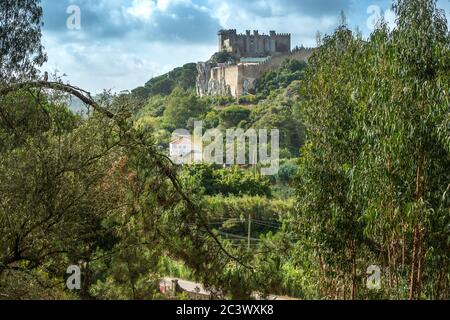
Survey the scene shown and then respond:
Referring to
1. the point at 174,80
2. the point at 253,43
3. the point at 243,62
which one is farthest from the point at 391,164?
the point at 253,43

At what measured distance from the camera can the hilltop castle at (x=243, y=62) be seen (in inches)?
1853

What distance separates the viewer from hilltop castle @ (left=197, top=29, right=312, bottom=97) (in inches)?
1853

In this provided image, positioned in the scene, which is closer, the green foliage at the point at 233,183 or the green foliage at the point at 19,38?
the green foliage at the point at 19,38

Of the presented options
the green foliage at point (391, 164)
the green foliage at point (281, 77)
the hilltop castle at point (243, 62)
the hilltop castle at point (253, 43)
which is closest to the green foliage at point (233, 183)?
the green foliage at point (391, 164)

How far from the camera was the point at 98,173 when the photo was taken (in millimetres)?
4414

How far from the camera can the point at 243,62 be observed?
5181cm

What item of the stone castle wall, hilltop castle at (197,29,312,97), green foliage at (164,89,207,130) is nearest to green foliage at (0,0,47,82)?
green foliage at (164,89,207,130)

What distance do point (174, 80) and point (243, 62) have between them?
17.4 feet

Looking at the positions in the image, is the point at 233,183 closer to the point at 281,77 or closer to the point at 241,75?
the point at 281,77

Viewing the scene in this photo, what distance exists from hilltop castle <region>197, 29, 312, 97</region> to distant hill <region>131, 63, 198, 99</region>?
4.57 ft

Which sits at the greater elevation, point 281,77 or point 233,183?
point 281,77

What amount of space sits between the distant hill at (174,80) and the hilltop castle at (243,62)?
4.57 ft

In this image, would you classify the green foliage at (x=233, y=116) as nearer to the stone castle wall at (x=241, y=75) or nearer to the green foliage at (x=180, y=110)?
the green foliage at (x=180, y=110)

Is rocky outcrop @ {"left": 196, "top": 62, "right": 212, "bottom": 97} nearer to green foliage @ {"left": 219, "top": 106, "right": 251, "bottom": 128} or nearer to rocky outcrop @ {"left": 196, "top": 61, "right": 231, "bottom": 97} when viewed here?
rocky outcrop @ {"left": 196, "top": 61, "right": 231, "bottom": 97}
